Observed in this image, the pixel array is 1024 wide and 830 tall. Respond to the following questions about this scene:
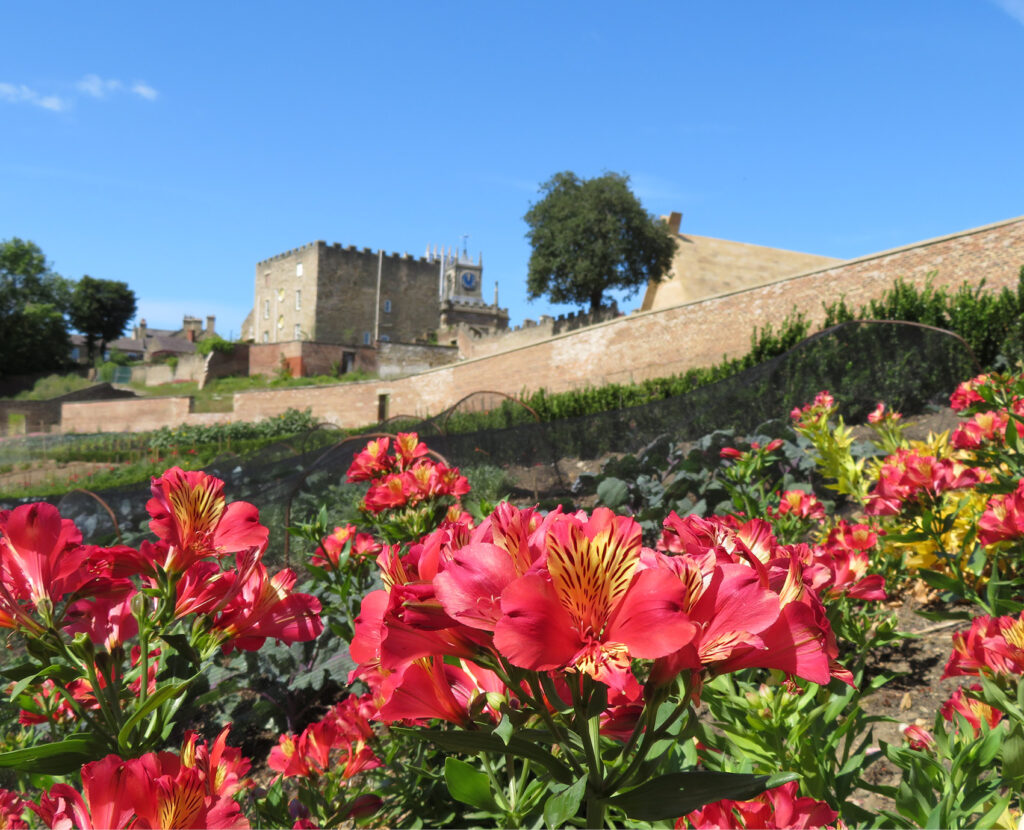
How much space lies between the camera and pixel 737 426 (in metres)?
5.13

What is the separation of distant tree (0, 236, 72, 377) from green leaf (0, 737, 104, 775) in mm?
48473

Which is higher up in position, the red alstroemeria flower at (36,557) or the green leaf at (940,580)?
the red alstroemeria flower at (36,557)

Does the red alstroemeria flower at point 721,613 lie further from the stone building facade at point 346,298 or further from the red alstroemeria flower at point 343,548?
the stone building facade at point 346,298

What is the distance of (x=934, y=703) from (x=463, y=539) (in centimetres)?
237

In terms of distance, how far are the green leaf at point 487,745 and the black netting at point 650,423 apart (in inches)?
107

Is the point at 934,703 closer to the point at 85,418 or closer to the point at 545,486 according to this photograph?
the point at 545,486

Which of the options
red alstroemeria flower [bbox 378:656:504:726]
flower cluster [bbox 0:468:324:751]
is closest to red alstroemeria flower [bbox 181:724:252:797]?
flower cluster [bbox 0:468:324:751]

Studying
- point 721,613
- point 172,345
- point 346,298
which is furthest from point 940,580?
point 172,345

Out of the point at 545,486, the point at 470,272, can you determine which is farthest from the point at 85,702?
the point at 470,272

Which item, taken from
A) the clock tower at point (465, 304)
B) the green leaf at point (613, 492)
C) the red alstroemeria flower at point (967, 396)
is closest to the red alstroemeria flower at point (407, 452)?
the green leaf at point (613, 492)

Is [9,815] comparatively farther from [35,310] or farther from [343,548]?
[35,310]

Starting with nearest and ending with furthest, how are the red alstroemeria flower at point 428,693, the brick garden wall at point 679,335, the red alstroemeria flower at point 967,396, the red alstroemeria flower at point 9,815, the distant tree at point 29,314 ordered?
the red alstroemeria flower at point 428,693 → the red alstroemeria flower at point 9,815 → the red alstroemeria flower at point 967,396 → the brick garden wall at point 679,335 → the distant tree at point 29,314

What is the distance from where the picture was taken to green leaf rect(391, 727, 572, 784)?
0.51m

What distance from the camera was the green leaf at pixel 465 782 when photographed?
0.65m
